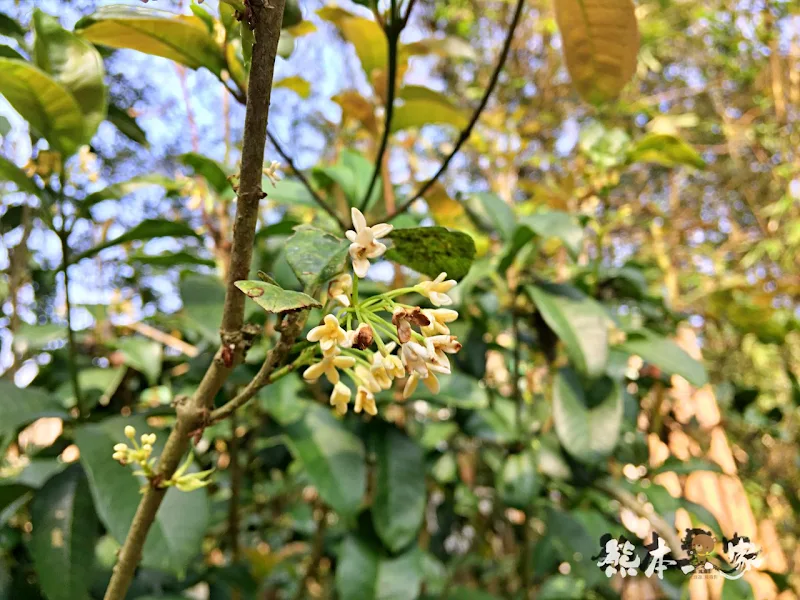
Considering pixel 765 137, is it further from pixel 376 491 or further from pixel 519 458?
pixel 376 491

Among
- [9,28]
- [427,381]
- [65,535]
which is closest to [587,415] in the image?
[427,381]

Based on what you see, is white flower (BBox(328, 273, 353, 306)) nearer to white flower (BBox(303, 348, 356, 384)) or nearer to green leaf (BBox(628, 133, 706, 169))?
white flower (BBox(303, 348, 356, 384))

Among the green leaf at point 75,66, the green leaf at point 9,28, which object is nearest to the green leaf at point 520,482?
the green leaf at point 75,66

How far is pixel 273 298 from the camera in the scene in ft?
0.78

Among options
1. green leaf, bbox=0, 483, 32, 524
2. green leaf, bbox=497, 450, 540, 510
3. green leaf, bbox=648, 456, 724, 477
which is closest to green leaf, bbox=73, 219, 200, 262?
green leaf, bbox=0, 483, 32, 524

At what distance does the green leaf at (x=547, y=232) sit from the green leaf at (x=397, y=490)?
245 mm

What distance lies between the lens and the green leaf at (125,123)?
640 mm

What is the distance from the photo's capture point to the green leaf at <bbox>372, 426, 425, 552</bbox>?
1.96ft

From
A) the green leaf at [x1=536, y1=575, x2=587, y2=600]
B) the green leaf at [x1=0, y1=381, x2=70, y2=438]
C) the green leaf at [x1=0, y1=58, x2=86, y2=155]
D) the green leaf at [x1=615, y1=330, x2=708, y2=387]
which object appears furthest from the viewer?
the green leaf at [x1=536, y1=575, x2=587, y2=600]

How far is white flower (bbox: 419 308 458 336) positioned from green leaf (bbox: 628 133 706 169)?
0.52 meters

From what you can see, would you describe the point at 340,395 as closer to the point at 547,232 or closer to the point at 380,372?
the point at 380,372

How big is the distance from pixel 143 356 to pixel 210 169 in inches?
11.0

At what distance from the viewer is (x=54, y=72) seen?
1.55 feet

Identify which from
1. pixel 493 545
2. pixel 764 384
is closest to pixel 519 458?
pixel 493 545
